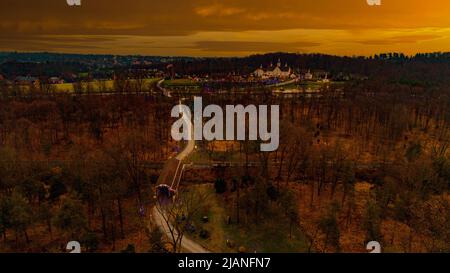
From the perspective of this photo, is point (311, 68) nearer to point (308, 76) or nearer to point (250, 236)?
point (308, 76)

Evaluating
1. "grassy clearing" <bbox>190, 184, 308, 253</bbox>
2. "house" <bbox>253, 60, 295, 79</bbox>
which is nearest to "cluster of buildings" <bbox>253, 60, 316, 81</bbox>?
"house" <bbox>253, 60, 295, 79</bbox>

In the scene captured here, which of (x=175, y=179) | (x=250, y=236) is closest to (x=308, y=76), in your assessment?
(x=175, y=179)

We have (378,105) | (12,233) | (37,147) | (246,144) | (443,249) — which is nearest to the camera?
(443,249)

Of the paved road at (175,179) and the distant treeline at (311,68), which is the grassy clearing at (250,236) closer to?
the paved road at (175,179)

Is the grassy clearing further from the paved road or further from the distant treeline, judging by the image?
the distant treeline

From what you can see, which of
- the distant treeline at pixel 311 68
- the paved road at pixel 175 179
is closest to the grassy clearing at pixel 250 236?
the paved road at pixel 175 179

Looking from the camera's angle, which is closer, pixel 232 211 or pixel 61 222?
pixel 61 222

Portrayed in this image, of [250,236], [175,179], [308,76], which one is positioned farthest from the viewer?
[308,76]

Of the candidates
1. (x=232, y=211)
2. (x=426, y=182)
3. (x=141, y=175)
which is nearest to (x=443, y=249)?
(x=426, y=182)
